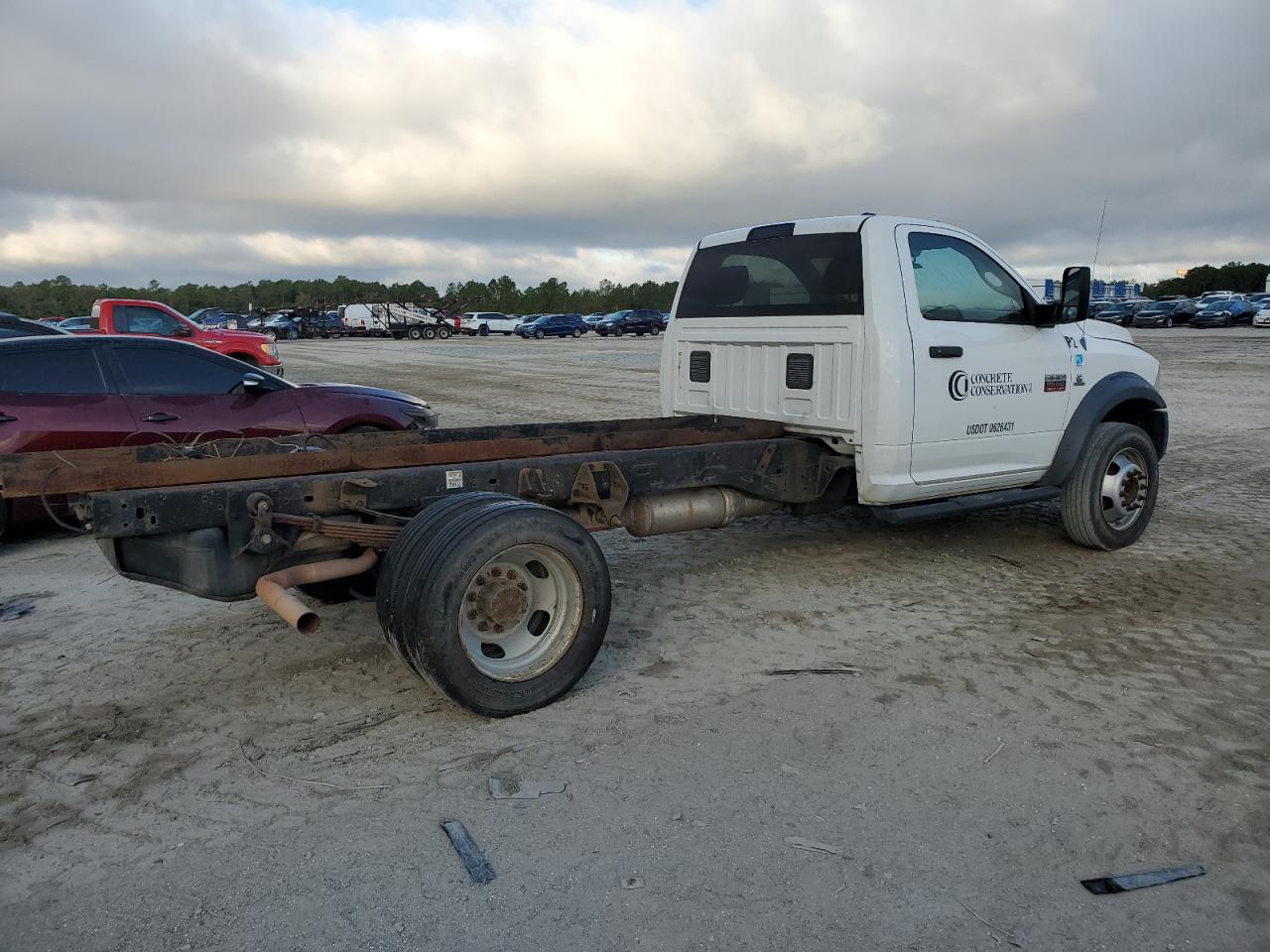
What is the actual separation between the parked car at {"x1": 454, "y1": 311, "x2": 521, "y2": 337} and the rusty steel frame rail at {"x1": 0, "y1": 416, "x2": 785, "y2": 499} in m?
55.1

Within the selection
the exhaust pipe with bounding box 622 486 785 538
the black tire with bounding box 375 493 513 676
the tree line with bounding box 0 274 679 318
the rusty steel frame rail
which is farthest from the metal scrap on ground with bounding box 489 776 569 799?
the tree line with bounding box 0 274 679 318

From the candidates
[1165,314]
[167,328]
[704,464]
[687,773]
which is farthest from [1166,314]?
[687,773]

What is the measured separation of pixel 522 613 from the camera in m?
4.14

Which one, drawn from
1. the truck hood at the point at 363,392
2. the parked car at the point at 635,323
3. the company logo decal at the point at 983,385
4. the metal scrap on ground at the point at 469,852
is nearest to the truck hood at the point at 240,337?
the truck hood at the point at 363,392

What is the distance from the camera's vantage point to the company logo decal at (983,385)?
574cm

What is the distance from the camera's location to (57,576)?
20.5 feet

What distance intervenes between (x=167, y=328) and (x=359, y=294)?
78223mm

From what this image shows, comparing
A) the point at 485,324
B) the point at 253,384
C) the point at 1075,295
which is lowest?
the point at 485,324

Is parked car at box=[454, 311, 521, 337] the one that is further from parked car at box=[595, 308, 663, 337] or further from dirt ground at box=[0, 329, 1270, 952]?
dirt ground at box=[0, 329, 1270, 952]

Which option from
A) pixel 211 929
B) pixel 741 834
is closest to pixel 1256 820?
pixel 741 834

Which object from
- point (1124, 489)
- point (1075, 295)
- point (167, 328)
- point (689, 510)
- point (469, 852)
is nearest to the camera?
point (469, 852)

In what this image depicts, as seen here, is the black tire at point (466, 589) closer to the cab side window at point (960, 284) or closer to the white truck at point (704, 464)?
the white truck at point (704, 464)

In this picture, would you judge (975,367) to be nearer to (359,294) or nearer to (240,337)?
(240,337)

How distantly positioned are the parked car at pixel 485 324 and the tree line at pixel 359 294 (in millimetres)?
29744
